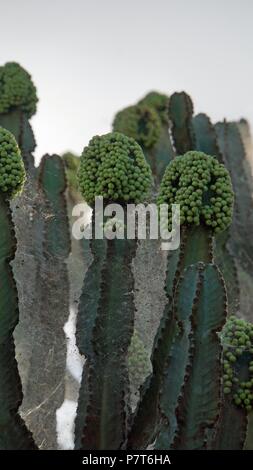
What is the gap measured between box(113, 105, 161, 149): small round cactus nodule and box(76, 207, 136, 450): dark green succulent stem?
3.53 metres

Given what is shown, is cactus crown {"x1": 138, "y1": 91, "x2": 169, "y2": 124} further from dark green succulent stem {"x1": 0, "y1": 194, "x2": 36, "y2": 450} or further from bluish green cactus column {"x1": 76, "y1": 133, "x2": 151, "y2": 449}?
dark green succulent stem {"x1": 0, "y1": 194, "x2": 36, "y2": 450}

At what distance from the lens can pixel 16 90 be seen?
345 inches

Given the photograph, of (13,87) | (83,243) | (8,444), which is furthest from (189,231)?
(13,87)

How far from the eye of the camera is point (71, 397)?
8.23m

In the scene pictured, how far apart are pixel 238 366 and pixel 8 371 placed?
4.03 ft

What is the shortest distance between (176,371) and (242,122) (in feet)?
19.8

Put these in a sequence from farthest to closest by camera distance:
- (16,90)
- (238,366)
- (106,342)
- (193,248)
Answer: (16,90) → (193,248) → (106,342) → (238,366)

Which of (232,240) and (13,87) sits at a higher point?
(13,87)

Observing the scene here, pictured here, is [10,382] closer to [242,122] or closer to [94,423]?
[94,423]

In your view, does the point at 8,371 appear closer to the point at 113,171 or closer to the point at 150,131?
the point at 113,171

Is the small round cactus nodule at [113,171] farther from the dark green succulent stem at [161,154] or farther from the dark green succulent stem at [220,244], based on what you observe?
the dark green succulent stem at [161,154]

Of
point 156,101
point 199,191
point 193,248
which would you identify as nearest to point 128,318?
point 193,248

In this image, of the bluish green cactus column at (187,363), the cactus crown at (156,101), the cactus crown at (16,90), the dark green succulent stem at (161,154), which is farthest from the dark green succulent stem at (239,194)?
the bluish green cactus column at (187,363)

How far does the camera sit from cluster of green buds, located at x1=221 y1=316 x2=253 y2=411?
5098 mm
